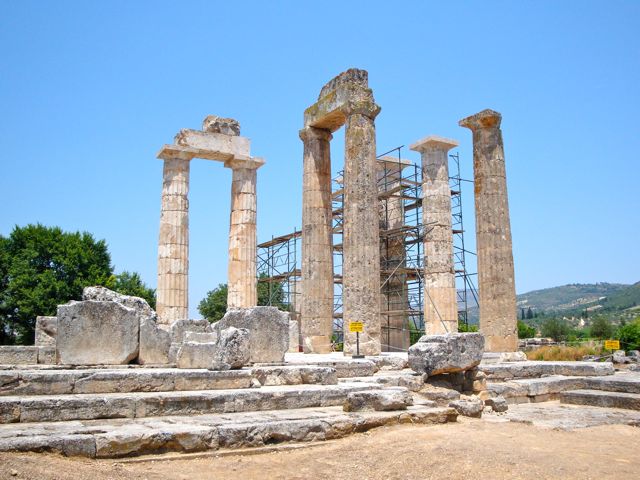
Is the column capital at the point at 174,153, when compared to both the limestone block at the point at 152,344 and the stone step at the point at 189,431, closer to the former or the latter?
the limestone block at the point at 152,344

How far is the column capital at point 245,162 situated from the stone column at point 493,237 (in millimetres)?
7484

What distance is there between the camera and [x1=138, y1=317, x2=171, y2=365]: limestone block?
1030 centimetres

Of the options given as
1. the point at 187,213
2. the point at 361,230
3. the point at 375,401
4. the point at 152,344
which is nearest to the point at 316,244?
the point at 361,230

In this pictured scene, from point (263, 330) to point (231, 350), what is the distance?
1.65 meters

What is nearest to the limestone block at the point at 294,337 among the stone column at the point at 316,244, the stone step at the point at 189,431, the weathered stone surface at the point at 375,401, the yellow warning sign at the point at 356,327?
the stone column at the point at 316,244

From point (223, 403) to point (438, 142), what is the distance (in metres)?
16.1

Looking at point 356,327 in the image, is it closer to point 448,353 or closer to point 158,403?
point 448,353

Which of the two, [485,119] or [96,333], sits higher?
[485,119]

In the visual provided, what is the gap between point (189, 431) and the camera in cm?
593

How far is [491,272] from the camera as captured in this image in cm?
1634

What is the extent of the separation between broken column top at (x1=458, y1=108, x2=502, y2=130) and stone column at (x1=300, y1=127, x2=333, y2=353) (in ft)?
14.7

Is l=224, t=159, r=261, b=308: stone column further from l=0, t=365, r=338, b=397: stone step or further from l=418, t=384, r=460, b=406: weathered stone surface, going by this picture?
l=418, t=384, r=460, b=406: weathered stone surface

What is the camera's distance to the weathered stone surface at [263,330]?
1058 cm

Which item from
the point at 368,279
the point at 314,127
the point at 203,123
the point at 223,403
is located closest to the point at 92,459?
the point at 223,403
